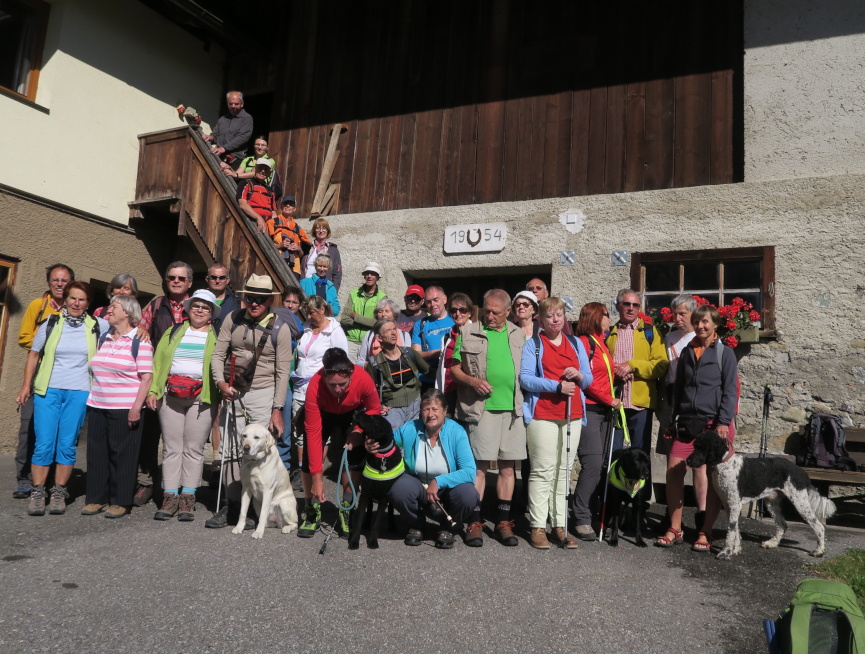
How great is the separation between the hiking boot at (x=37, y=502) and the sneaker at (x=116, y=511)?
0.46 metres

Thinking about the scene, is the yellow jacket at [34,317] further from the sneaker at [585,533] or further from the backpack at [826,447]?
the backpack at [826,447]

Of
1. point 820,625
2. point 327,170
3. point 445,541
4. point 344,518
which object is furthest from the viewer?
point 327,170

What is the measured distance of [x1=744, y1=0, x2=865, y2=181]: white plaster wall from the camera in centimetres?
810

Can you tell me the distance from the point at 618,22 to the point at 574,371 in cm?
623

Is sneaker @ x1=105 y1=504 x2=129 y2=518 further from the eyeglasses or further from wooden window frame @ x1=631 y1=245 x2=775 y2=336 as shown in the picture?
wooden window frame @ x1=631 y1=245 x2=775 y2=336

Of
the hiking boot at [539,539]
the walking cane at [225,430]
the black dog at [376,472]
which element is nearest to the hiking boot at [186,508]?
the walking cane at [225,430]

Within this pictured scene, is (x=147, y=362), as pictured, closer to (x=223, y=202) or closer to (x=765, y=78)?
(x=223, y=202)

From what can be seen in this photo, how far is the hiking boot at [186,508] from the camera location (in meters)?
5.37

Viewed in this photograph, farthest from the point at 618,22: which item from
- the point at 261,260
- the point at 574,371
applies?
the point at 574,371

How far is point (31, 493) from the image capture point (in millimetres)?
5586

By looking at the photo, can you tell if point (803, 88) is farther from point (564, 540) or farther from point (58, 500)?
point (58, 500)

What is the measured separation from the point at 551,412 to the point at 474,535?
→ 1029 millimetres

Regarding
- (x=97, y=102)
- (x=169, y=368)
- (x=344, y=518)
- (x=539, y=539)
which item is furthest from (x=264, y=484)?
(x=97, y=102)

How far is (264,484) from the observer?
5129mm
